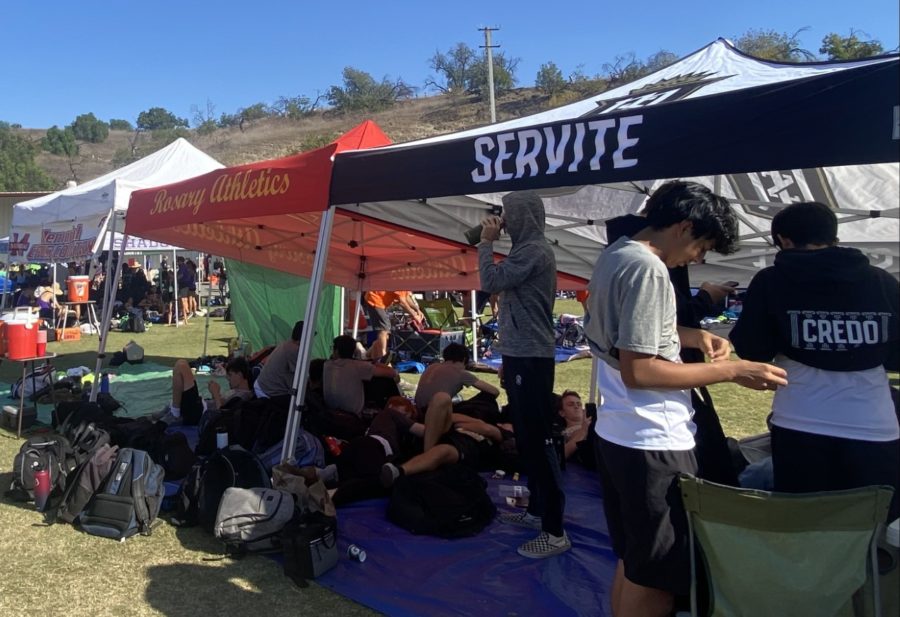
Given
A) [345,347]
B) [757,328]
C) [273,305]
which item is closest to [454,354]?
[345,347]

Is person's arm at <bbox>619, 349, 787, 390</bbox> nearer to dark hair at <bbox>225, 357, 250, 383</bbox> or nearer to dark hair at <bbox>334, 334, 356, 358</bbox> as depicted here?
dark hair at <bbox>334, 334, 356, 358</bbox>

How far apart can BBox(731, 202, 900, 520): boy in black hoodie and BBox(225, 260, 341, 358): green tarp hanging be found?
8458 millimetres

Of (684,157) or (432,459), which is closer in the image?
(684,157)

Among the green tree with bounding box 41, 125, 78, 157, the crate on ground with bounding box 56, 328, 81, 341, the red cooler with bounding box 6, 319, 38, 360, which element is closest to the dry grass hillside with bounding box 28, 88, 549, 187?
the green tree with bounding box 41, 125, 78, 157

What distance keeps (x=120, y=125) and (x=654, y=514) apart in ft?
414

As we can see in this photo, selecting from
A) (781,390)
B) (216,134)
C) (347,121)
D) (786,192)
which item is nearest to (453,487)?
(781,390)

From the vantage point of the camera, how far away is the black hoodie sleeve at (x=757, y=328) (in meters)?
2.23

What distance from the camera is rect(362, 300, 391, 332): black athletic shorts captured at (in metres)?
10.6

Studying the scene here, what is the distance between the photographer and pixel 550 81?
69500mm

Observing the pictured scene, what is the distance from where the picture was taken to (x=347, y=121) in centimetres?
7588

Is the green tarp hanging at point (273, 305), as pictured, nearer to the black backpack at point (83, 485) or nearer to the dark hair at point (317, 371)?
the dark hair at point (317, 371)

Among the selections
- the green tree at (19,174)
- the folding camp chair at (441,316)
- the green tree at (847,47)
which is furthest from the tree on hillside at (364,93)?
the folding camp chair at (441,316)

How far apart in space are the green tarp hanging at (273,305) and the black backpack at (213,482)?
5850 millimetres

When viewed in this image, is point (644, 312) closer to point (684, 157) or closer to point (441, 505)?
point (684, 157)
